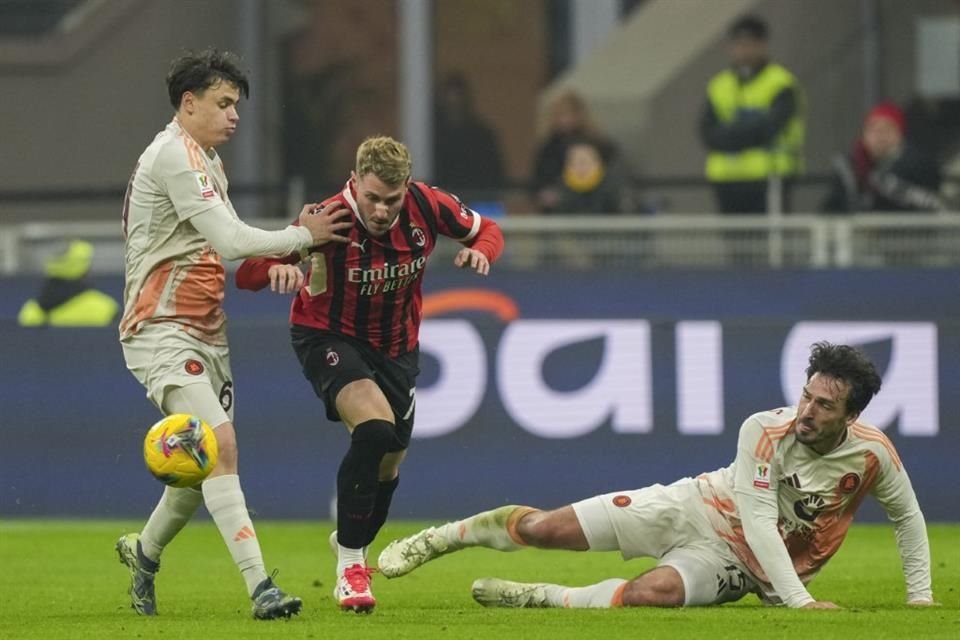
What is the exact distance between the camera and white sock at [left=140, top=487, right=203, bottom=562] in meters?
9.14

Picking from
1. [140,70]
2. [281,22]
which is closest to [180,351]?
[140,70]

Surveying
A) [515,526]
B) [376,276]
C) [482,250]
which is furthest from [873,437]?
[376,276]

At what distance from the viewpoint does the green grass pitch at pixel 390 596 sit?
27.0 ft

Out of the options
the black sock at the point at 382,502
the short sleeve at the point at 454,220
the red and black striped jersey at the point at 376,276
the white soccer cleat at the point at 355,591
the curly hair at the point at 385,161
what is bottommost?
the white soccer cleat at the point at 355,591

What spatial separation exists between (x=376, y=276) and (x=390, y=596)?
1.81 m

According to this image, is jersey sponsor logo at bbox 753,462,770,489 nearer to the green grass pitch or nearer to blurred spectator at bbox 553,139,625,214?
the green grass pitch

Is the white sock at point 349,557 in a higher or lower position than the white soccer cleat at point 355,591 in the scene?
higher

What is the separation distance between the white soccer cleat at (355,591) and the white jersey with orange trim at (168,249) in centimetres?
114

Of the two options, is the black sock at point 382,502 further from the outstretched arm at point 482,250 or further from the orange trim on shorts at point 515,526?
the outstretched arm at point 482,250

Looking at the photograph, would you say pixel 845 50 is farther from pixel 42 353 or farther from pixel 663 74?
pixel 42 353

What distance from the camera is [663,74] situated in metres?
19.5

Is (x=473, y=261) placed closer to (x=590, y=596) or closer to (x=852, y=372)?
(x=590, y=596)

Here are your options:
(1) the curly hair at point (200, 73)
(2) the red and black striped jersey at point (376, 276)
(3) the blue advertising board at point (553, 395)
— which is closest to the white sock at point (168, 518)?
A: (2) the red and black striped jersey at point (376, 276)

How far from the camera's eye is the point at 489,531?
9422 millimetres
